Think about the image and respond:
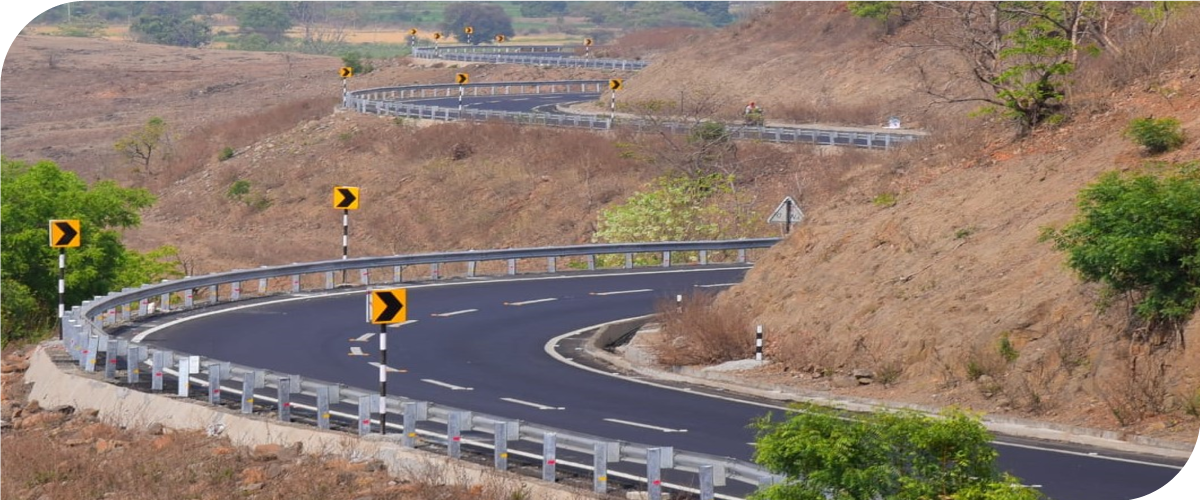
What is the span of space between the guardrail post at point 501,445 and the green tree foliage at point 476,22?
16464cm

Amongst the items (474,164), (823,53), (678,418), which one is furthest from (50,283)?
(823,53)

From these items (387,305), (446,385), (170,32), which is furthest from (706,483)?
(170,32)

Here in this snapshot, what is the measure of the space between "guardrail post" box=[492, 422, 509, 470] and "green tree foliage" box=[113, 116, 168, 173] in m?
69.0

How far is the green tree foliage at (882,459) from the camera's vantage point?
12.3 meters

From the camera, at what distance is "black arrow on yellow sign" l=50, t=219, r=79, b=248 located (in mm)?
26172

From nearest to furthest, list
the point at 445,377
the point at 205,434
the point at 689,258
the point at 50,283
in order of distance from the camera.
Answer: the point at 205,434 < the point at 445,377 < the point at 50,283 < the point at 689,258

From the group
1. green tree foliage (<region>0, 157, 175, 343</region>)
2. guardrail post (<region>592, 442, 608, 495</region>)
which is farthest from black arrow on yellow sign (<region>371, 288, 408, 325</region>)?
green tree foliage (<region>0, 157, 175, 343</region>)

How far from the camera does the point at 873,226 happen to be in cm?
2786

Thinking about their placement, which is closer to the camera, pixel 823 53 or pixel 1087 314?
pixel 1087 314

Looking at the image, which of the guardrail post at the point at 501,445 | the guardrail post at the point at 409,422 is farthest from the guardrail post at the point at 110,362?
the guardrail post at the point at 501,445

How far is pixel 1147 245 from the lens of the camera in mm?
19781

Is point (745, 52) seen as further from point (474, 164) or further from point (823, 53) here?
point (474, 164)

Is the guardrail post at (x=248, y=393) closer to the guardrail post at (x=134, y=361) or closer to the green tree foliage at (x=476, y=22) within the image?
the guardrail post at (x=134, y=361)

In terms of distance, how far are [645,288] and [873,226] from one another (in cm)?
994
